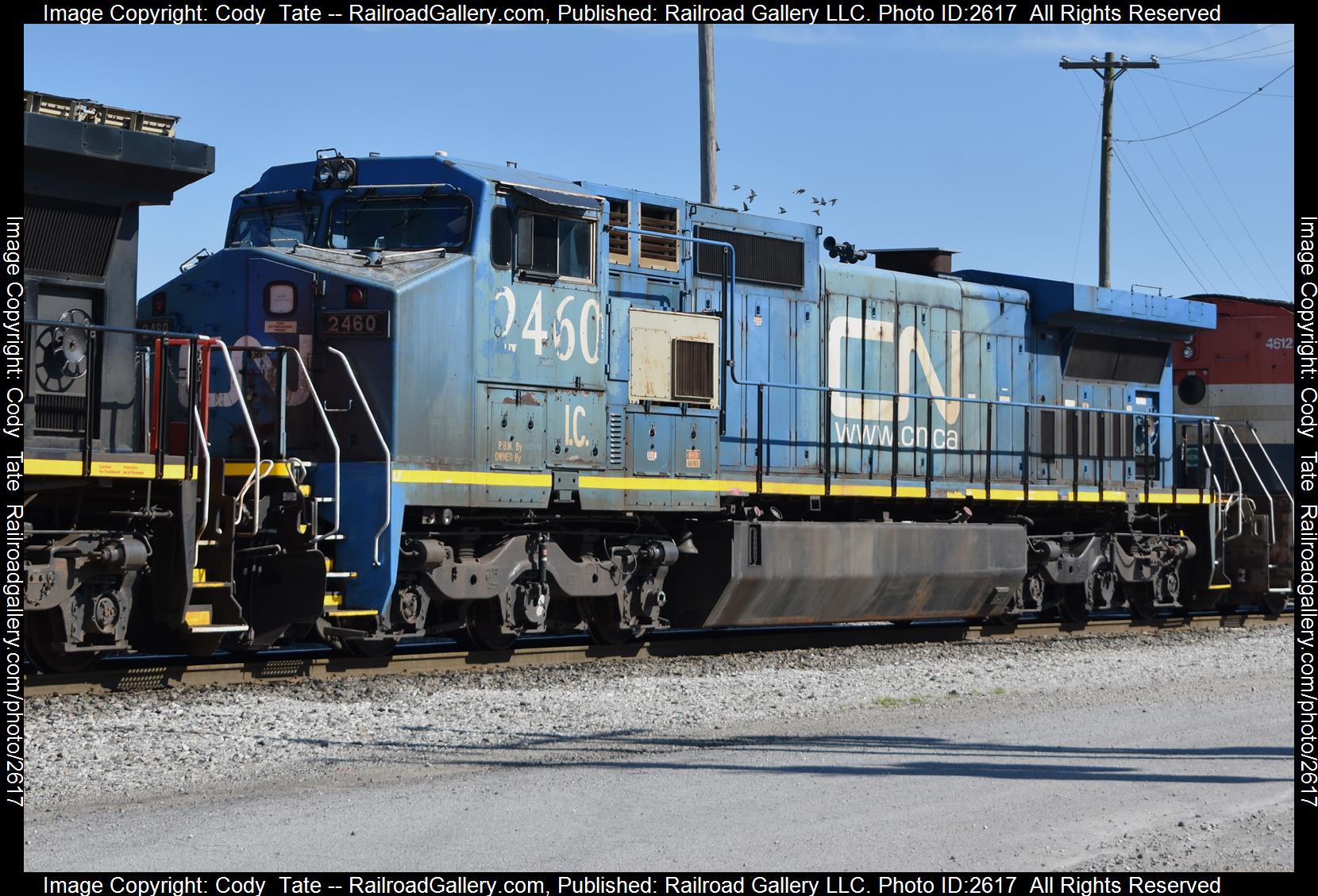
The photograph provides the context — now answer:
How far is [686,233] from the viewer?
501 inches

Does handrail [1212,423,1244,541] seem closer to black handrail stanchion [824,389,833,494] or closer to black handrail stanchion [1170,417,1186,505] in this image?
black handrail stanchion [1170,417,1186,505]

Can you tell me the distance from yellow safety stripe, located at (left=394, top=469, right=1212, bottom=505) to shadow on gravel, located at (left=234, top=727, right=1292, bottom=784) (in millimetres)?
2549

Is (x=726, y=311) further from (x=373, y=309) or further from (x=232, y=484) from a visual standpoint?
(x=232, y=484)

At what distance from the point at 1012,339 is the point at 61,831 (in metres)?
12.6

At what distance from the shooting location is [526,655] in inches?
459

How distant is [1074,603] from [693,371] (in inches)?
247

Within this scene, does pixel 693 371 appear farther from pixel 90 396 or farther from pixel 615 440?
pixel 90 396

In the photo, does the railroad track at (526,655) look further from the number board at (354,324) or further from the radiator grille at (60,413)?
the number board at (354,324)

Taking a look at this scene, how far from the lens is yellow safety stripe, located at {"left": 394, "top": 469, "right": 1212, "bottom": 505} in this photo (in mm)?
10578

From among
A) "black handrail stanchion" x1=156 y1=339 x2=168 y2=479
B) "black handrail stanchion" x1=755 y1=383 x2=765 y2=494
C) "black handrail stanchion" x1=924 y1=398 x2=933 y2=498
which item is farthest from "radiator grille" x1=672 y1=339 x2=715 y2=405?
"black handrail stanchion" x1=156 y1=339 x2=168 y2=479

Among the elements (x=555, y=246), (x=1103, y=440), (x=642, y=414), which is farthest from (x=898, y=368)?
(x=555, y=246)

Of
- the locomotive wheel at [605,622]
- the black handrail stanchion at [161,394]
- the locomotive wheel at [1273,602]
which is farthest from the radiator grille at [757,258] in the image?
the locomotive wheel at [1273,602]

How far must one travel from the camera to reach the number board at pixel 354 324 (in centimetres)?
1013
